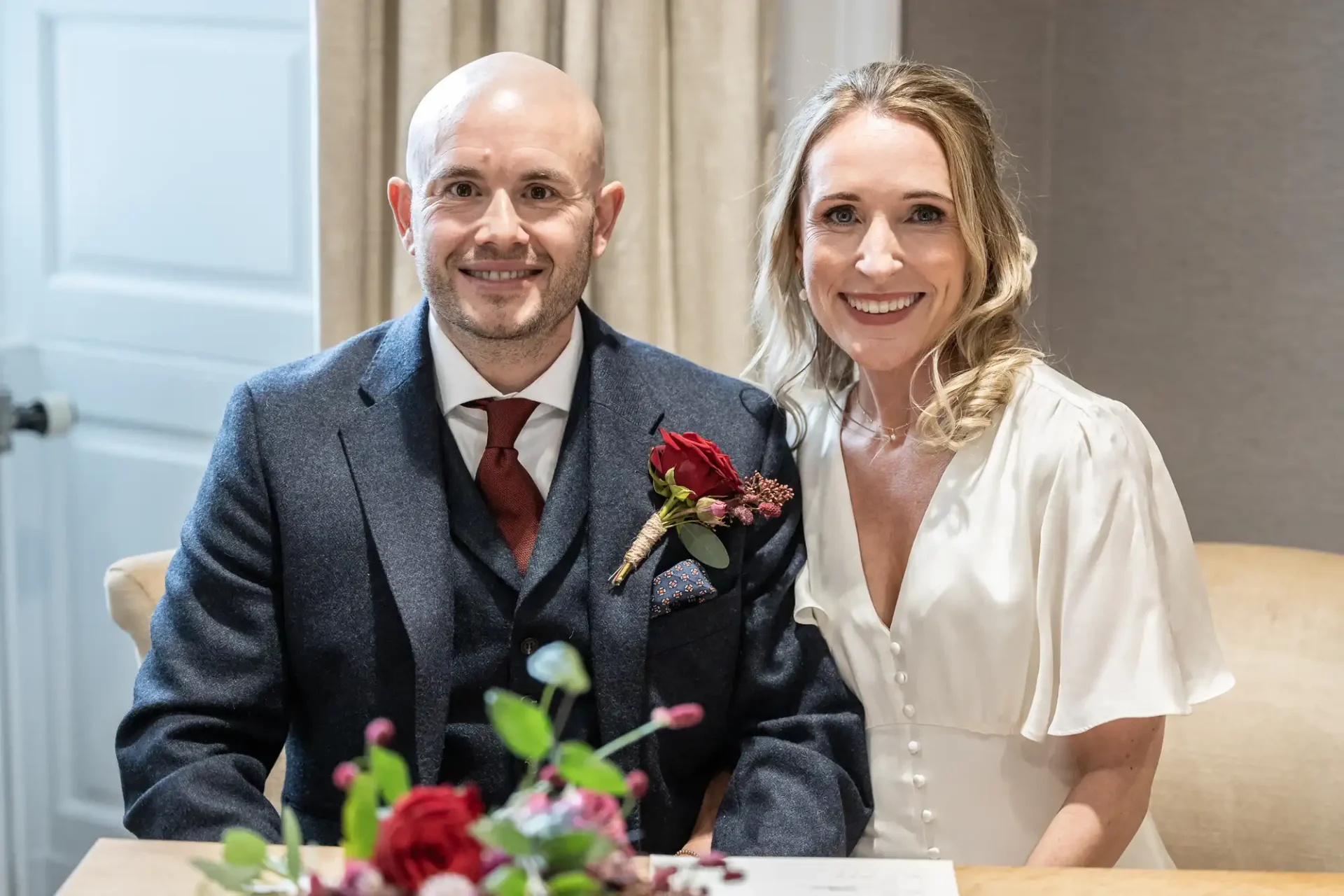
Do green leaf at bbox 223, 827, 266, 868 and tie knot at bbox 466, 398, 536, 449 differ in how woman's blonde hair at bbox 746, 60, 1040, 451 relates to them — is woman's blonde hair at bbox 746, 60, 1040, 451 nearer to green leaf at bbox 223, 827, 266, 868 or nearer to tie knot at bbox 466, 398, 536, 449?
tie knot at bbox 466, 398, 536, 449

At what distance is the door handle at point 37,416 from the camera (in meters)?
2.84

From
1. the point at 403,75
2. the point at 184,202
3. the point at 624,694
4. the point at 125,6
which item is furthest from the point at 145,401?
the point at 624,694

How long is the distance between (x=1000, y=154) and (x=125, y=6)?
1.81m

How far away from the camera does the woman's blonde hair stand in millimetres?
1790

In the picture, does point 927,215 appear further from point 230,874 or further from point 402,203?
point 230,874

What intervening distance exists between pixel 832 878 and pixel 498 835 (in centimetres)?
55

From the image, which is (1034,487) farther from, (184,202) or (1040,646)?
(184,202)

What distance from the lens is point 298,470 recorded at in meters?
1.75

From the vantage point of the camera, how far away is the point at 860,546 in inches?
74.2

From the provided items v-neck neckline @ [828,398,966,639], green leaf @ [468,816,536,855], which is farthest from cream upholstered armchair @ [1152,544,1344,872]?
green leaf @ [468,816,536,855]

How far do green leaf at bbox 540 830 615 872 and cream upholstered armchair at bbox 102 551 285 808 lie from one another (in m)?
1.28

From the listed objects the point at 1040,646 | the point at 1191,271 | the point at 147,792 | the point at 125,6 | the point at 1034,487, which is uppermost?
the point at 125,6

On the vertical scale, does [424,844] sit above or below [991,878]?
above

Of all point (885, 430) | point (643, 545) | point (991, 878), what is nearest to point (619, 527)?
point (643, 545)
